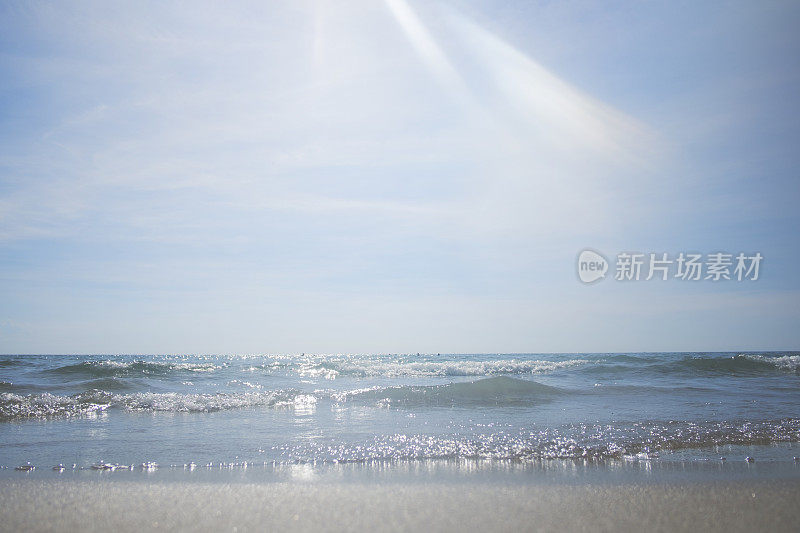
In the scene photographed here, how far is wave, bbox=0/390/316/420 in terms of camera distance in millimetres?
8562

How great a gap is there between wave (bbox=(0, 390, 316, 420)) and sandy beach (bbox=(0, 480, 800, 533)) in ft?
15.7

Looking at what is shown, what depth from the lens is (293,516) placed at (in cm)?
349

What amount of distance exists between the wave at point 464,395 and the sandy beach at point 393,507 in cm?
605

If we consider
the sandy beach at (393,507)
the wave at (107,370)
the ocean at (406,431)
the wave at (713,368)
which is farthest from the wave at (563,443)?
the wave at (107,370)

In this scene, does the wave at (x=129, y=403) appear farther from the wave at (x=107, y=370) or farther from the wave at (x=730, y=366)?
the wave at (x=730, y=366)

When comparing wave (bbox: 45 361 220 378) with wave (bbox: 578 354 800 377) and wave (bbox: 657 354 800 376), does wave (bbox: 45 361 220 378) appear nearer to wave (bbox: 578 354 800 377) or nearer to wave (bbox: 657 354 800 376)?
wave (bbox: 578 354 800 377)

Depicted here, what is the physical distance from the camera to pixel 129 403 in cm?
983

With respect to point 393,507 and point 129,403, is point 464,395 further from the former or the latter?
point 393,507

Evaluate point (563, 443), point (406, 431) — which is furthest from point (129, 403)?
point (563, 443)

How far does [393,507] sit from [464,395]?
785 cm

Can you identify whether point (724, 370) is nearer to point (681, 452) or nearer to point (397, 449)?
point (681, 452)

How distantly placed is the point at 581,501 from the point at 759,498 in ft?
4.90

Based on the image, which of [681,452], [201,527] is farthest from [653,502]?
[201,527]

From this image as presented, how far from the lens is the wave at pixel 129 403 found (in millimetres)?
8562
